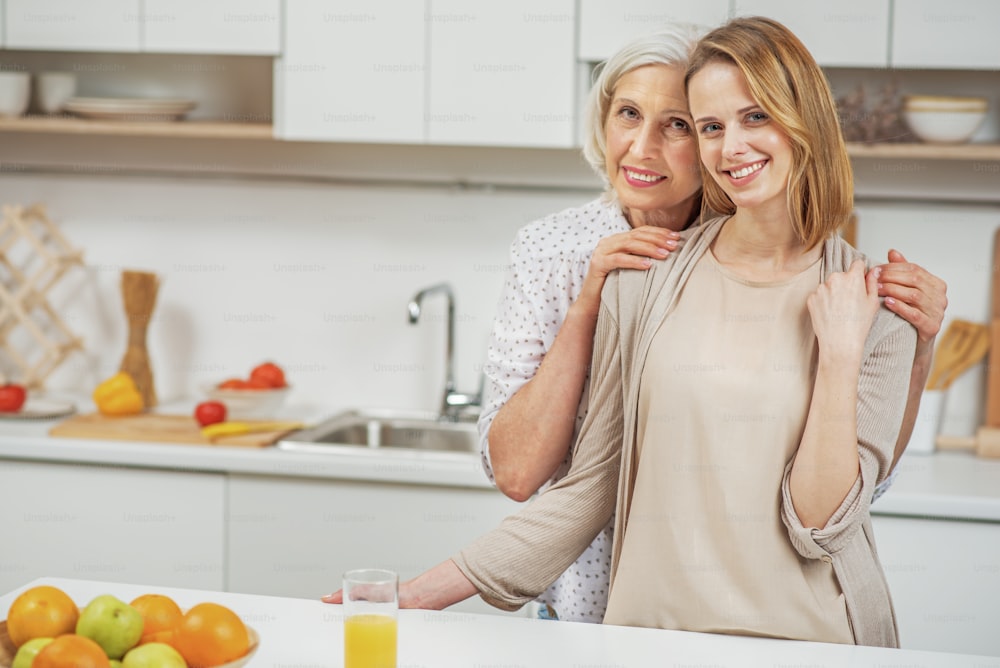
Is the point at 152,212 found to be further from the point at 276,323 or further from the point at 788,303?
the point at 788,303

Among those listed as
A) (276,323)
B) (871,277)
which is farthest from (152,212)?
(871,277)

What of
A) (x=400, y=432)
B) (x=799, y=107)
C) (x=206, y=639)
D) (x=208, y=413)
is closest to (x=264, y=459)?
(x=208, y=413)

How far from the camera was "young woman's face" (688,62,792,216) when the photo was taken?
1.30m

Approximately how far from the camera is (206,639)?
1.03 metres

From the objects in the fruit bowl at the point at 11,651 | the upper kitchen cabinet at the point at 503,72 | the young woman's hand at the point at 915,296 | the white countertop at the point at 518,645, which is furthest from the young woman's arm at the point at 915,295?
the upper kitchen cabinet at the point at 503,72

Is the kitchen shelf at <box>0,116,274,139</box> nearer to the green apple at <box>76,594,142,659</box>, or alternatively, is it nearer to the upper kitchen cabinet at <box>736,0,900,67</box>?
the upper kitchen cabinet at <box>736,0,900,67</box>

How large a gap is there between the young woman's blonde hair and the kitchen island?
1.03 m

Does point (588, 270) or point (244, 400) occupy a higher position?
point (588, 270)

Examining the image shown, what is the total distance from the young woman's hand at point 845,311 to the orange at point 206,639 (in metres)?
0.73

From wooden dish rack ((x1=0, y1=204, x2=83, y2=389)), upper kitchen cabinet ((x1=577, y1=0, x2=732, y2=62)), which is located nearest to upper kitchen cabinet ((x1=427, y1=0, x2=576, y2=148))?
upper kitchen cabinet ((x1=577, y1=0, x2=732, y2=62))

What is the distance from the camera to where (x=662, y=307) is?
1.41 meters

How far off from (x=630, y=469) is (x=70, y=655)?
2.35 ft

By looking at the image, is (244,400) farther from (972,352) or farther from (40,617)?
(972,352)

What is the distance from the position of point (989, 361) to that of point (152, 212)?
217 cm
